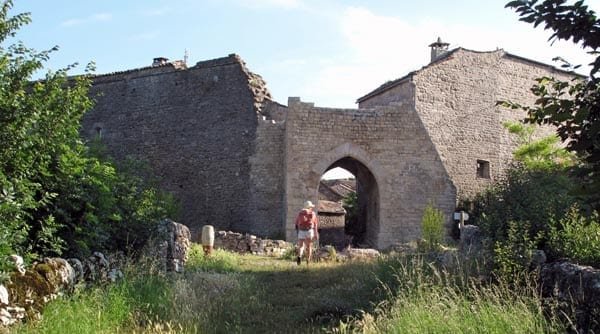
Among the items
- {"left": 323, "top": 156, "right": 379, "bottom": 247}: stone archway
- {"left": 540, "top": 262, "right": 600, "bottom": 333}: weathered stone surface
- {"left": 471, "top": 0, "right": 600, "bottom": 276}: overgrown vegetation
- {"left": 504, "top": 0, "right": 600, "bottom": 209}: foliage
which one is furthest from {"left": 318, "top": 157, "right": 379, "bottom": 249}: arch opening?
{"left": 504, "top": 0, "right": 600, "bottom": 209}: foliage

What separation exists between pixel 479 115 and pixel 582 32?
24391 mm

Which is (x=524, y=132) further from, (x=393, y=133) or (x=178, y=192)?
(x=178, y=192)

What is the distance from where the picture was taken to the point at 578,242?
7.12m

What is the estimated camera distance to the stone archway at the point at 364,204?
20.2 metres

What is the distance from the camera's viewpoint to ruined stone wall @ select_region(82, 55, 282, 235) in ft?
67.5

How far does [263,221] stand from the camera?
19.8 metres

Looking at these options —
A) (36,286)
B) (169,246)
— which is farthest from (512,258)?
(169,246)

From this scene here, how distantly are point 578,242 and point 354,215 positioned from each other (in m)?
19.4

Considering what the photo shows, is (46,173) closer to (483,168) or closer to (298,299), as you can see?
(298,299)

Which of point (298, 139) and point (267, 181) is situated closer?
point (298, 139)

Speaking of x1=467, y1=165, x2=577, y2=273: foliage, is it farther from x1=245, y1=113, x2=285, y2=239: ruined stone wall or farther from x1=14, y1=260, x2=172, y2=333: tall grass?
x1=245, y1=113, x2=285, y2=239: ruined stone wall

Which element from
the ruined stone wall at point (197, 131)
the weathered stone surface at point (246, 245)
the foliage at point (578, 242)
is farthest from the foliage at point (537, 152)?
the foliage at point (578, 242)

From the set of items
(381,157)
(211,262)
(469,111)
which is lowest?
(211,262)

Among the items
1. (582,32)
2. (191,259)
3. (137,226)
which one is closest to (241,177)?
(191,259)
